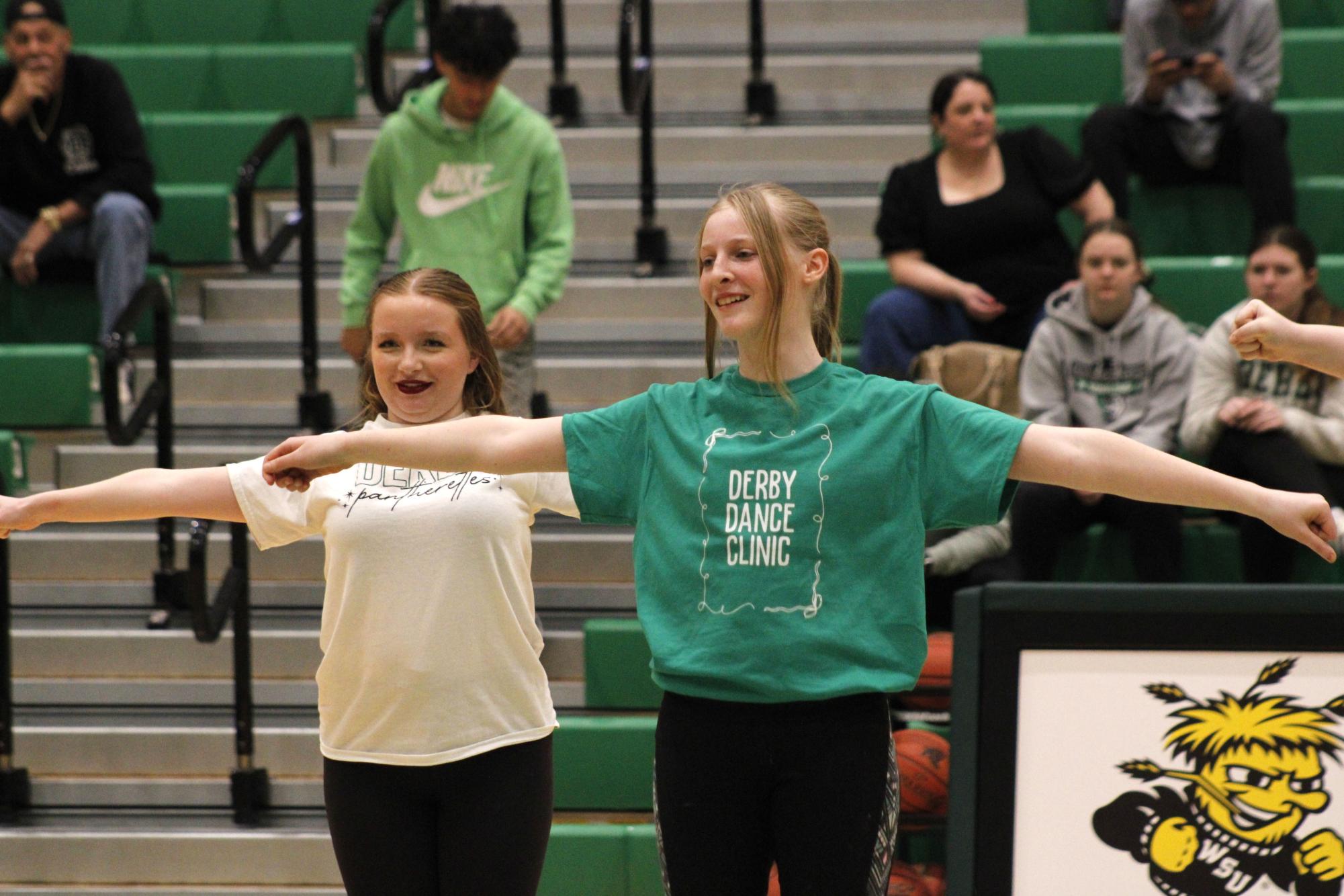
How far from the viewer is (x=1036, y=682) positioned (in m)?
2.05

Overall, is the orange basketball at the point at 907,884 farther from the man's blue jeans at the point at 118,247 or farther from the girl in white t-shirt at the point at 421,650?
the man's blue jeans at the point at 118,247

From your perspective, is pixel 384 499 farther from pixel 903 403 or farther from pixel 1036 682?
pixel 1036 682

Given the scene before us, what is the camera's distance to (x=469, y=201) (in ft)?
14.7

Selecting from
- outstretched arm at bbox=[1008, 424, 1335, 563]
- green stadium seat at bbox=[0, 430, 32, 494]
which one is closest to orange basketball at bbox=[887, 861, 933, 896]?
outstretched arm at bbox=[1008, 424, 1335, 563]

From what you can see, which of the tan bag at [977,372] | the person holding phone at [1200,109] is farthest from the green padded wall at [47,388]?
the person holding phone at [1200,109]

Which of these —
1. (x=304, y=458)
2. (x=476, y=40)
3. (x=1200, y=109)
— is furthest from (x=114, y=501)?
(x=1200, y=109)

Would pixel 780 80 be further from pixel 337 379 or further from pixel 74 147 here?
pixel 74 147

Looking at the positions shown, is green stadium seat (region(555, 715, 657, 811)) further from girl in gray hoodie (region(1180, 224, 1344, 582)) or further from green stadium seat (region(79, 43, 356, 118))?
green stadium seat (region(79, 43, 356, 118))

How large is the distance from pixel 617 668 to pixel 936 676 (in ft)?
2.90

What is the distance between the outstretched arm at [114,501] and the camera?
88.4 inches

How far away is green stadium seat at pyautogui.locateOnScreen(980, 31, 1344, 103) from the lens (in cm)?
593

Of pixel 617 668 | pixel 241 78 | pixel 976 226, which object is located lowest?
pixel 617 668

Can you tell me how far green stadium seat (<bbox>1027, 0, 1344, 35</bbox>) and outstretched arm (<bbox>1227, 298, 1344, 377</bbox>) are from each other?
4474 mm

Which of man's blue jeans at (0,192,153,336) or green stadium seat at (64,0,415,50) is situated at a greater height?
green stadium seat at (64,0,415,50)
